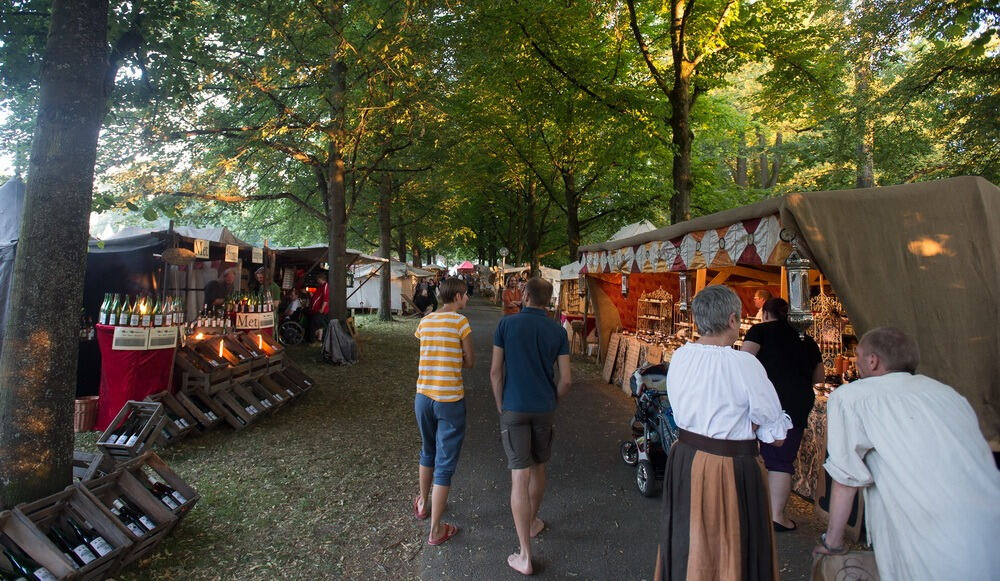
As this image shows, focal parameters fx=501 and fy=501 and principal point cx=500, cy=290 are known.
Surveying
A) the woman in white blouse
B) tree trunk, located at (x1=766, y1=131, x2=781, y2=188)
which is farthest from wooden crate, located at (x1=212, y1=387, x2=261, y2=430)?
tree trunk, located at (x1=766, y1=131, x2=781, y2=188)

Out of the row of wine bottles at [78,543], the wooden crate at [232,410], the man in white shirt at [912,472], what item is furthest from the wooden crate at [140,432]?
the man in white shirt at [912,472]

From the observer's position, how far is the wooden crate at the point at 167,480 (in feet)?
11.8

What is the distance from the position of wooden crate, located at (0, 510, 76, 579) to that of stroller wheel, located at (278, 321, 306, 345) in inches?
437

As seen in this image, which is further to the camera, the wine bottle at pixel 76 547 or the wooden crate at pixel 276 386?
the wooden crate at pixel 276 386

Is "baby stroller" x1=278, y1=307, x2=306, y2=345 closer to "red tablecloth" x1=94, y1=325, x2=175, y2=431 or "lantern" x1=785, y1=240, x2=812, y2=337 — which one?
"red tablecloth" x1=94, y1=325, x2=175, y2=431

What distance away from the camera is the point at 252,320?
7.98 m

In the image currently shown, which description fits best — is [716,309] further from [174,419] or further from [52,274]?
[174,419]

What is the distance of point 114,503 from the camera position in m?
3.35

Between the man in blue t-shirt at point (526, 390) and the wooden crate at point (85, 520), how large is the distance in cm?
240

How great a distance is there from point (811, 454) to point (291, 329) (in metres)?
12.3

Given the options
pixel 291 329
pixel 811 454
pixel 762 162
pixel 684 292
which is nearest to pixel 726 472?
pixel 811 454

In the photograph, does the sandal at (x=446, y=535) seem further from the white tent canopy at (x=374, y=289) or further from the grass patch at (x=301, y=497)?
the white tent canopy at (x=374, y=289)

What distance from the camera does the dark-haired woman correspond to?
3.86 meters

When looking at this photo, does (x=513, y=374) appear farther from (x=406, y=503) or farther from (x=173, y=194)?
(x=173, y=194)
